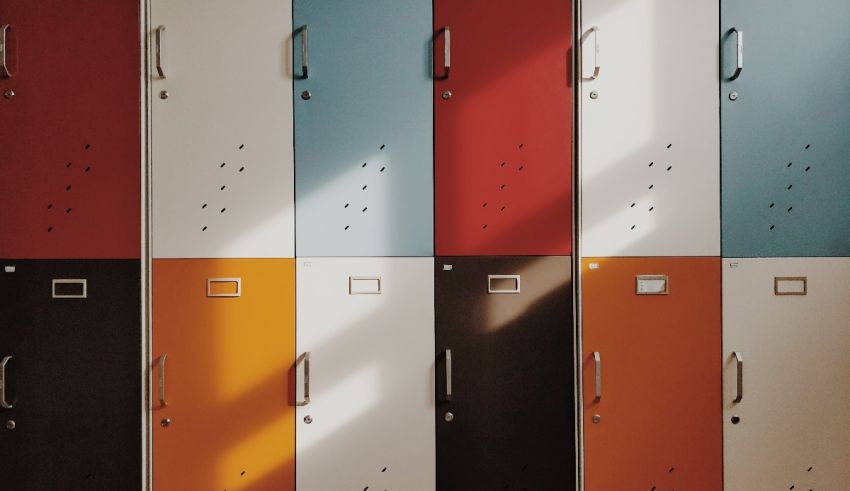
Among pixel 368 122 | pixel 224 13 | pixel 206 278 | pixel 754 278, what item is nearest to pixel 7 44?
pixel 224 13

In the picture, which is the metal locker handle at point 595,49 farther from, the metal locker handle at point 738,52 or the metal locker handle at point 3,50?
the metal locker handle at point 3,50

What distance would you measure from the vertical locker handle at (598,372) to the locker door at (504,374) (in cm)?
8

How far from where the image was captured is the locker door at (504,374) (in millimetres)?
1682

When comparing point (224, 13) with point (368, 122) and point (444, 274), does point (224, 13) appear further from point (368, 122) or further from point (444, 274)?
point (444, 274)

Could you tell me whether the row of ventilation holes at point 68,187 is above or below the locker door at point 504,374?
above

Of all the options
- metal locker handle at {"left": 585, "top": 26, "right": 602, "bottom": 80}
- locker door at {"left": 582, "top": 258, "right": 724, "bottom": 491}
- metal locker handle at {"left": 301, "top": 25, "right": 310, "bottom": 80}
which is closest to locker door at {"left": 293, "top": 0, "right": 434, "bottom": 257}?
metal locker handle at {"left": 301, "top": 25, "right": 310, "bottom": 80}

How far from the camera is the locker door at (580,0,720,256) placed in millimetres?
1704

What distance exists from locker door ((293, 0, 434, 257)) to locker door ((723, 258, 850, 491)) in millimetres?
1117

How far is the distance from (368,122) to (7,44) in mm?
1243

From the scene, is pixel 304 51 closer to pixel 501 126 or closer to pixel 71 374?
pixel 501 126

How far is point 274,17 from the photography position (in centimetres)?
169

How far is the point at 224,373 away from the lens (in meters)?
1.67

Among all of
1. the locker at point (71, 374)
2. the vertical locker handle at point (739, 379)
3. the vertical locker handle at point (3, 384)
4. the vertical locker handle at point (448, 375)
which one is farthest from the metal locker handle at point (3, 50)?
the vertical locker handle at point (739, 379)

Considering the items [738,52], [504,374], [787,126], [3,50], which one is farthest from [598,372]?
[3,50]
